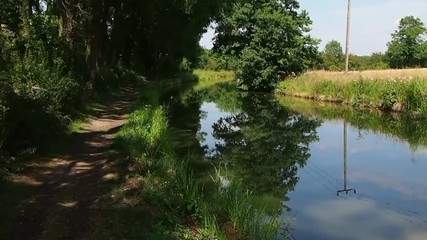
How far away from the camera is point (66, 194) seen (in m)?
8.18

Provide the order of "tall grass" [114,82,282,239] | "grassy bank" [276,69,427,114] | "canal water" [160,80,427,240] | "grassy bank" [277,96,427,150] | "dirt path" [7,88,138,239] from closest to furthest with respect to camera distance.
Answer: "dirt path" [7,88,138,239] < "tall grass" [114,82,282,239] < "canal water" [160,80,427,240] < "grassy bank" [277,96,427,150] < "grassy bank" [276,69,427,114]

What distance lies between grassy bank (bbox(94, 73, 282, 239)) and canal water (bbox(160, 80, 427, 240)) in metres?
1.36

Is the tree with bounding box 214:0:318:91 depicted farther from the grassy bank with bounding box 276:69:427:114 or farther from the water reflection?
the water reflection

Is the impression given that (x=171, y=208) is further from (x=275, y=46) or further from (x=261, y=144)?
(x=275, y=46)

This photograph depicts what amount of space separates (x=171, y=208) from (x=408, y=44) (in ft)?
248

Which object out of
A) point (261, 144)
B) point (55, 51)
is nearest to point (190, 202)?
point (261, 144)

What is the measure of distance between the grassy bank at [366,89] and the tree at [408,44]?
121ft

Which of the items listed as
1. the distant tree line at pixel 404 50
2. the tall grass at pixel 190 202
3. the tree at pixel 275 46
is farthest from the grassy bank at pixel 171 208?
the distant tree line at pixel 404 50

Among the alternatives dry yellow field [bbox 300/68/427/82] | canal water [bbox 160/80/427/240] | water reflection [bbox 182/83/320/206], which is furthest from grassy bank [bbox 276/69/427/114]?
water reflection [bbox 182/83/320/206]

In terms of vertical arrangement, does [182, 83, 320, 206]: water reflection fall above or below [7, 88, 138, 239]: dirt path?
below

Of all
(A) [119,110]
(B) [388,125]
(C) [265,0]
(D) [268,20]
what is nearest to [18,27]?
(A) [119,110]

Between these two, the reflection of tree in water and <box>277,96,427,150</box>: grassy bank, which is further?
<box>277,96,427,150</box>: grassy bank

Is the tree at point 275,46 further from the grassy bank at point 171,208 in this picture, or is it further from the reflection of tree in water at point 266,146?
the grassy bank at point 171,208

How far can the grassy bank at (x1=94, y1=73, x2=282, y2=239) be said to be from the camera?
672 cm
